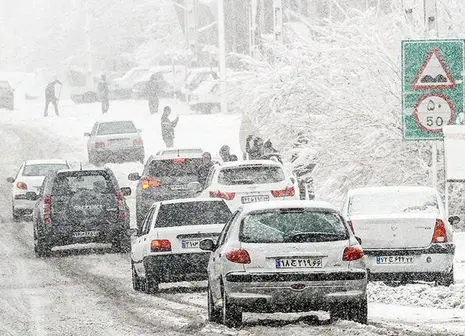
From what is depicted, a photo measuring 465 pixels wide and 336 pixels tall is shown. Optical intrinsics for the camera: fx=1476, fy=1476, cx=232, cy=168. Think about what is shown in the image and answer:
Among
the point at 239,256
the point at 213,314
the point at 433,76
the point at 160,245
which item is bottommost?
the point at 213,314

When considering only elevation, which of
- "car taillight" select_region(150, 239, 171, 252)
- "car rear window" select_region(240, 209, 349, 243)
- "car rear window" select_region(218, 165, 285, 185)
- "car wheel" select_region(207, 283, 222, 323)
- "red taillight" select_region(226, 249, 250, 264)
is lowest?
"car wheel" select_region(207, 283, 222, 323)

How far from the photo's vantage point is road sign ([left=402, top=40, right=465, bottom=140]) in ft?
66.3

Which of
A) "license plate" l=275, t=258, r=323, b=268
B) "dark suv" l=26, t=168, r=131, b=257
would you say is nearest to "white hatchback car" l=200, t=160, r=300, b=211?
"dark suv" l=26, t=168, r=131, b=257

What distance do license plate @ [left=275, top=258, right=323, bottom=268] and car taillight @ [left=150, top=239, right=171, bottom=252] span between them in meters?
5.20

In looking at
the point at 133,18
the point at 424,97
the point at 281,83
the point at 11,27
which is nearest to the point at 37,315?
the point at 424,97

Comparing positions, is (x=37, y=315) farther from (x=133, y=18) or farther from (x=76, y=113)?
(x=133, y=18)

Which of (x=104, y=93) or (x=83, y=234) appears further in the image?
(x=104, y=93)

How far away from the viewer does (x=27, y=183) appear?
118 feet

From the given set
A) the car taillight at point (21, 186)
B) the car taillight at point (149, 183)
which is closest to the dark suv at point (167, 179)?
the car taillight at point (149, 183)

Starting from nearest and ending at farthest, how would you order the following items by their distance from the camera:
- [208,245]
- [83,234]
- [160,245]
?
[208,245] < [160,245] < [83,234]

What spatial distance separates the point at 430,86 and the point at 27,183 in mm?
17439

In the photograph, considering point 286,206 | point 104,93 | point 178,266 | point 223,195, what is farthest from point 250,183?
point 104,93

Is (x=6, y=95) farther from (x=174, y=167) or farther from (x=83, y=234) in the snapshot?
(x=83, y=234)

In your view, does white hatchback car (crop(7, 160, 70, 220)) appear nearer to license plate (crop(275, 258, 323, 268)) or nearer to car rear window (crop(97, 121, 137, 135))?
car rear window (crop(97, 121, 137, 135))
